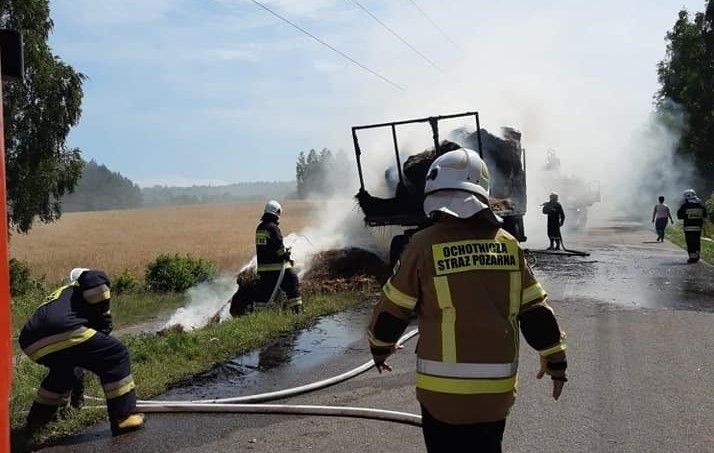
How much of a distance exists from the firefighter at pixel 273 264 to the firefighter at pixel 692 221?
9.85 meters

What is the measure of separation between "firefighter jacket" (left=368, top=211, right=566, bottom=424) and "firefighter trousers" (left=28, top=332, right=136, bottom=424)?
2.78 meters

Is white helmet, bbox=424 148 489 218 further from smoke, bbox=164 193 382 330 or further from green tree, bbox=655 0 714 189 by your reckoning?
green tree, bbox=655 0 714 189

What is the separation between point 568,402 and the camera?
18.8 ft

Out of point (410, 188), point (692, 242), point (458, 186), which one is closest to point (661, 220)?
point (692, 242)

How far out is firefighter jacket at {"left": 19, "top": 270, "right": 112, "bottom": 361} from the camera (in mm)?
5062

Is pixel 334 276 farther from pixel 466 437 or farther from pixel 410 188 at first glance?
pixel 466 437

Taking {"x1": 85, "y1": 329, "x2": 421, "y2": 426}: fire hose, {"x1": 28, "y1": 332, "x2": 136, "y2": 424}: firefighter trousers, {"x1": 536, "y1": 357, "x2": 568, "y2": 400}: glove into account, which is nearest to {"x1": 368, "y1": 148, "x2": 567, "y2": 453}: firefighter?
{"x1": 536, "y1": 357, "x2": 568, "y2": 400}: glove

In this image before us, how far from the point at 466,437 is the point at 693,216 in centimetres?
1471

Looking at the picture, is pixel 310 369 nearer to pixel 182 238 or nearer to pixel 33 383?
pixel 33 383

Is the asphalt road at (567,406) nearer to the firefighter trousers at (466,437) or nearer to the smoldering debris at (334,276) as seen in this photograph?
the firefighter trousers at (466,437)

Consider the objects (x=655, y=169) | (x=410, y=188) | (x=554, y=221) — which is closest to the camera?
(x=410, y=188)

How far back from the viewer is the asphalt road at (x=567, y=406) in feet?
16.1

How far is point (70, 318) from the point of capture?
5117 millimetres

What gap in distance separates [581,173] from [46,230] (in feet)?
129
